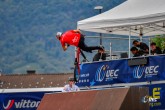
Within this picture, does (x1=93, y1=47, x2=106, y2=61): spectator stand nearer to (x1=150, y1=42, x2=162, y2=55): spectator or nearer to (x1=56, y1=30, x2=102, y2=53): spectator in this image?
(x1=56, y1=30, x2=102, y2=53): spectator

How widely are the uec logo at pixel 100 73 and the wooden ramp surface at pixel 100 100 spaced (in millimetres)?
2602

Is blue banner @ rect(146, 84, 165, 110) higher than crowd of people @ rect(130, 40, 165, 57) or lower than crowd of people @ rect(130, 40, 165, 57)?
lower

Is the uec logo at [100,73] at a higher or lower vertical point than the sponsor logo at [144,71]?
lower

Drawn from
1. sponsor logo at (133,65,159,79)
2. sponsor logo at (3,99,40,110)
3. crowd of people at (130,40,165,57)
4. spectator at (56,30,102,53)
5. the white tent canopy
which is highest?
the white tent canopy

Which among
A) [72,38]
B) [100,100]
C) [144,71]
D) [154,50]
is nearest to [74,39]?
[72,38]

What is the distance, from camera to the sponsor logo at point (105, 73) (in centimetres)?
2002

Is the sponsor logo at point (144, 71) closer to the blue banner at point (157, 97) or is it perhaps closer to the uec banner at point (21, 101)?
the blue banner at point (157, 97)

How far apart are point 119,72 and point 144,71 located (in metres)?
1.18

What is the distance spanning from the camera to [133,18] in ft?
63.0

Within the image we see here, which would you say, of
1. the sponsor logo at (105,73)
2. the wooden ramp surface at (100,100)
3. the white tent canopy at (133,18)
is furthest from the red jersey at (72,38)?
the wooden ramp surface at (100,100)

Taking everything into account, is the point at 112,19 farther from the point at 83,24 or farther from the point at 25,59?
the point at 25,59

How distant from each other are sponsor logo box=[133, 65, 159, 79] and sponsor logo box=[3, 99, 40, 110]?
7.16 metres


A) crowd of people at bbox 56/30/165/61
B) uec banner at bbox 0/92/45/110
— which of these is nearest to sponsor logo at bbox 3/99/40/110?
uec banner at bbox 0/92/45/110

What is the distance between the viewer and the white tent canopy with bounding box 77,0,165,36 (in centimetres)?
1873
